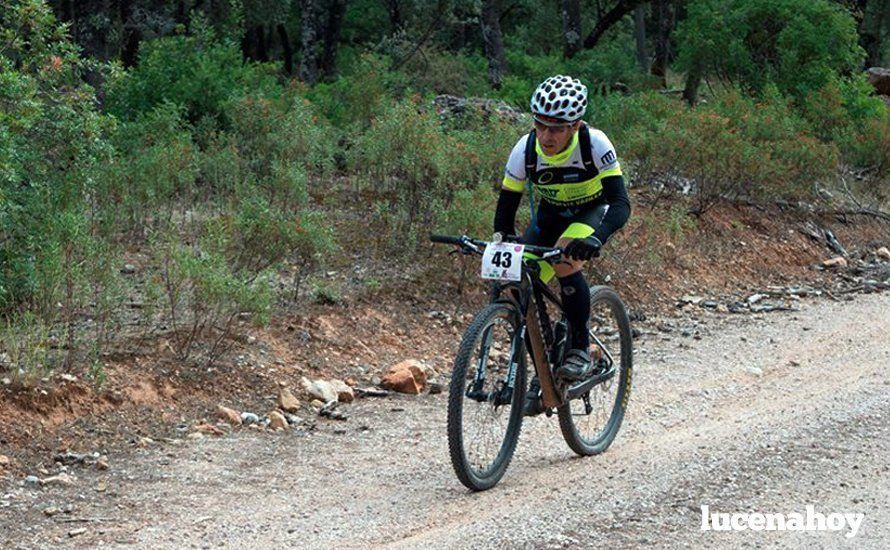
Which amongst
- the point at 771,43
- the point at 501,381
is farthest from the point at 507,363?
the point at 771,43

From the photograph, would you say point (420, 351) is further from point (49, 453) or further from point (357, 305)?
point (49, 453)

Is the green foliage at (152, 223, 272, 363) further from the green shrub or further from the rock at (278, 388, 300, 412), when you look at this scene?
the green shrub

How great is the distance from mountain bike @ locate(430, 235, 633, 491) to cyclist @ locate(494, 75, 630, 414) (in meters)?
0.09

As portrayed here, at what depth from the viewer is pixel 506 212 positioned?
6961 millimetres

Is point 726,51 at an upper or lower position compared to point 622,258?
upper

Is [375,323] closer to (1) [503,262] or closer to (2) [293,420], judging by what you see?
(2) [293,420]

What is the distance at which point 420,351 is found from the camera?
10.3m

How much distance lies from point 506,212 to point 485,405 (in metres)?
1.12

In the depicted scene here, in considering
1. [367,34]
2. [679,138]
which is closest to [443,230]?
[679,138]

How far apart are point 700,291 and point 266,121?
524 cm

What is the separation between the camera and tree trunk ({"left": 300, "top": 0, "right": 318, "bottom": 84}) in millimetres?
23727

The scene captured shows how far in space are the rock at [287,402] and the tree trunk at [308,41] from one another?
1608 cm

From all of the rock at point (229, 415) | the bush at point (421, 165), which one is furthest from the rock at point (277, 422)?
the bush at point (421, 165)

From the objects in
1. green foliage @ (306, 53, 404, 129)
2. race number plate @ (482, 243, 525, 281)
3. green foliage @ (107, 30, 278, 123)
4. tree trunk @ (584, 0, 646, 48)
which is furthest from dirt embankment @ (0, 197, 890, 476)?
tree trunk @ (584, 0, 646, 48)
